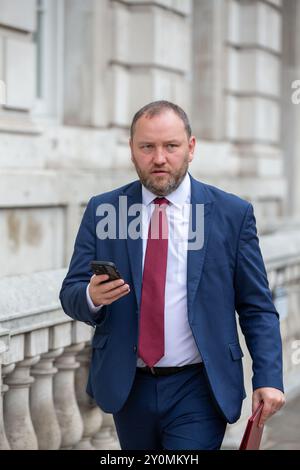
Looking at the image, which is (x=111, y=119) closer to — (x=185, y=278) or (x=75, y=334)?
(x=75, y=334)

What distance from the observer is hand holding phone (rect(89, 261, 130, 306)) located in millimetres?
3057

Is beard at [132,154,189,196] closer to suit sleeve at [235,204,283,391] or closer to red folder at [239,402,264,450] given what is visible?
suit sleeve at [235,204,283,391]

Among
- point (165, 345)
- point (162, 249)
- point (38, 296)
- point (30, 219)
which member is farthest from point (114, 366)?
point (30, 219)

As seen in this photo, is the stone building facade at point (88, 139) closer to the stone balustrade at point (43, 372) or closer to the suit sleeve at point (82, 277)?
the stone balustrade at point (43, 372)

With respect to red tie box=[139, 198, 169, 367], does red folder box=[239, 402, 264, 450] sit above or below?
below

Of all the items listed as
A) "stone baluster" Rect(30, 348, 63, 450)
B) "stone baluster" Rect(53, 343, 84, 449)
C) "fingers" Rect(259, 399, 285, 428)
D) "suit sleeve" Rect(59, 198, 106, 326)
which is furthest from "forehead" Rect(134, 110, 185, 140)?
"stone baluster" Rect(53, 343, 84, 449)

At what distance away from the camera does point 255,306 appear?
343 centimetres

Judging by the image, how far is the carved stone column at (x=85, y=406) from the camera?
15.5 ft

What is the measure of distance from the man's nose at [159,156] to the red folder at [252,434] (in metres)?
0.84

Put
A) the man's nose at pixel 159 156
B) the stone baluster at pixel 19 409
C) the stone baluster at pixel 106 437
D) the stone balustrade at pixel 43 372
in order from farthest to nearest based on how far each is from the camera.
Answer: the stone baluster at pixel 106 437
the stone baluster at pixel 19 409
the stone balustrade at pixel 43 372
the man's nose at pixel 159 156

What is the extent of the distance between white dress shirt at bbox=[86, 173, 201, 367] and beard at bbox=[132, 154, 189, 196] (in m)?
0.08

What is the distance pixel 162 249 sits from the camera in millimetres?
3367
